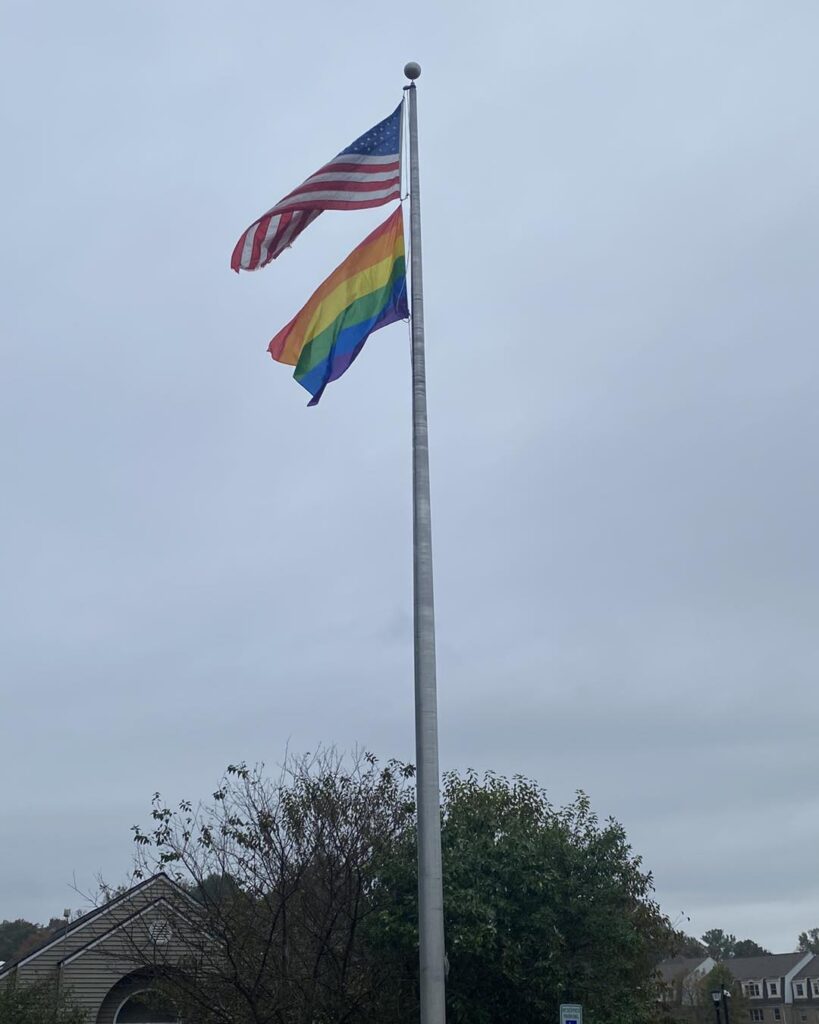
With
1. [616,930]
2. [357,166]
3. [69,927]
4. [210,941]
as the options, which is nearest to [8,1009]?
[69,927]

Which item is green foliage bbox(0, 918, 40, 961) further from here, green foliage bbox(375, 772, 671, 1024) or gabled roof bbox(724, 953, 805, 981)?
green foliage bbox(375, 772, 671, 1024)

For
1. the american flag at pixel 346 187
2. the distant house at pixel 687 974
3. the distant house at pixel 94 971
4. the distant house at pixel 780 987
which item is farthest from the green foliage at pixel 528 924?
the distant house at pixel 780 987

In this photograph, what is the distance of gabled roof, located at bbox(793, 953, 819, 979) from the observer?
8669cm

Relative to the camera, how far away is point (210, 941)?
19.8 metres

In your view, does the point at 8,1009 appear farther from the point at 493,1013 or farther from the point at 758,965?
the point at 758,965

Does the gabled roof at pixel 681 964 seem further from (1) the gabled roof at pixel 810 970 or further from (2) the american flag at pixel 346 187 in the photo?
(2) the american flag at pixel 346 187

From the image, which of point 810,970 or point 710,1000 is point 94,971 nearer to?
point 710,1000

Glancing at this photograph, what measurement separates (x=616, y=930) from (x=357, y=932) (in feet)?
13.2

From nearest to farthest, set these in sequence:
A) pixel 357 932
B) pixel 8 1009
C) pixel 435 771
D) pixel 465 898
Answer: pixel 435 771 → pixel 465 898 → pixel 357 932 → pixel 8 1009

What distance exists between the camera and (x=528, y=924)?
57.8 feet

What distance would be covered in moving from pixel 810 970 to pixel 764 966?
387 centimetres

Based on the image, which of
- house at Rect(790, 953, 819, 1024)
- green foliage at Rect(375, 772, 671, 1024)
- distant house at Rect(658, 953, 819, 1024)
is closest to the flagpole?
green foliage at Rect(375, 772, 671, 1024)

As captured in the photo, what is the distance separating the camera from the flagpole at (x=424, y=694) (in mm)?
10878

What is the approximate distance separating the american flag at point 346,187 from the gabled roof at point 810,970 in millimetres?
86451
